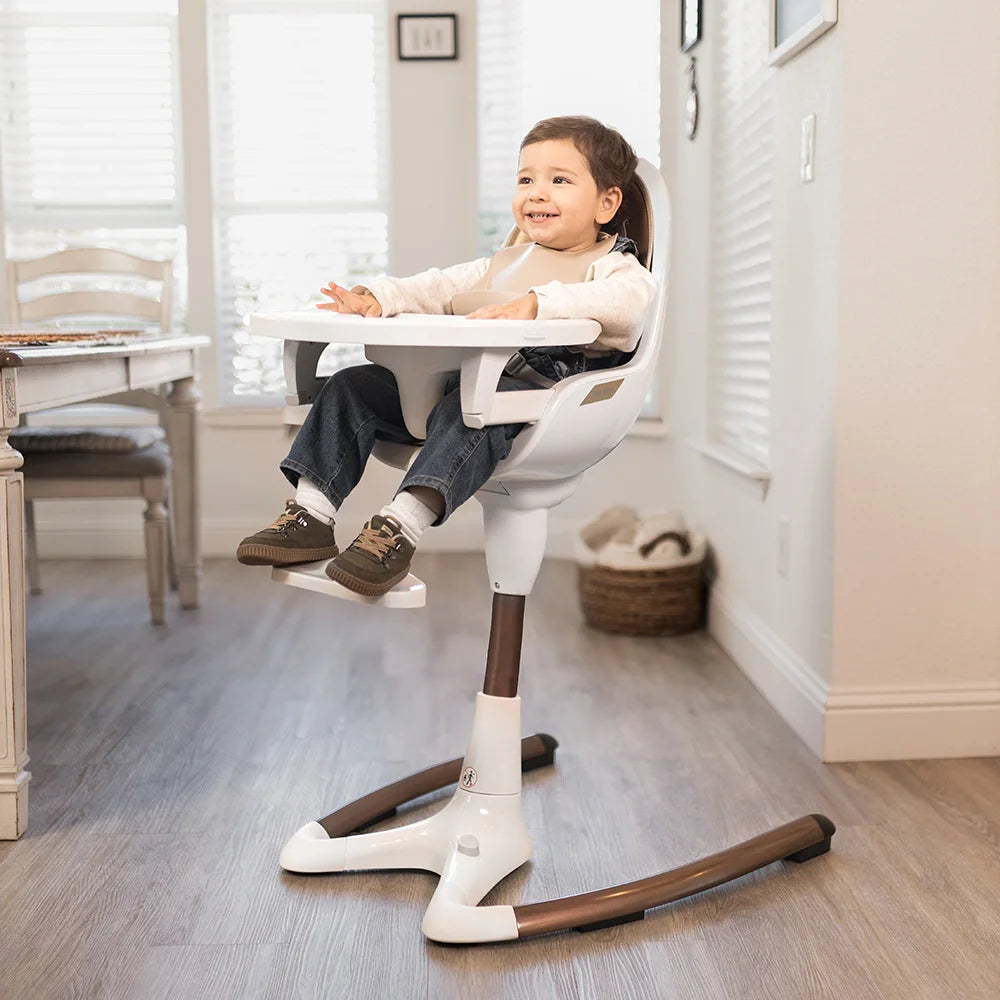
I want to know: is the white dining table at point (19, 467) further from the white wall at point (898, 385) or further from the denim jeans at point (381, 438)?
the white wall at point (898, 385)

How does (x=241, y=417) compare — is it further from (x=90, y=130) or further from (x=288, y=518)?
(x=288, y=518)

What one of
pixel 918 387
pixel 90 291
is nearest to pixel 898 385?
pixel 918 387

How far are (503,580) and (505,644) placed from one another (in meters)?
0.09

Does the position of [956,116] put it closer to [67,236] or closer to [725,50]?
[725,50]

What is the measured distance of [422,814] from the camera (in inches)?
78.8

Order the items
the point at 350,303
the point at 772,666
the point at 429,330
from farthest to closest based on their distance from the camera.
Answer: the point at 772,666 < the point at 350,303 < the point at 429,330

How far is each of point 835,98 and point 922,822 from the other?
48.7 inches

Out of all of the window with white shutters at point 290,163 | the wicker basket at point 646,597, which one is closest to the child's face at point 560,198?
the wicker basket at point 646,597

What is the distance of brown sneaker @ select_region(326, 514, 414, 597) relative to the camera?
1501mm

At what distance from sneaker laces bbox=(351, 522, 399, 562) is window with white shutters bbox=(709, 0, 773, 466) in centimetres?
142

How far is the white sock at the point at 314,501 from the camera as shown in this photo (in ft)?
5.38

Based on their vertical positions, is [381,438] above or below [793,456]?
above

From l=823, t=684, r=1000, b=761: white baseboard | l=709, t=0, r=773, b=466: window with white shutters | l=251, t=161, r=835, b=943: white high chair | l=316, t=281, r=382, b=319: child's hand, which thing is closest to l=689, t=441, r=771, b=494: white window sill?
l=709, t=0, r=773, b=466: window with white shutters

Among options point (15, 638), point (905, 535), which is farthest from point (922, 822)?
point (15, 638)
